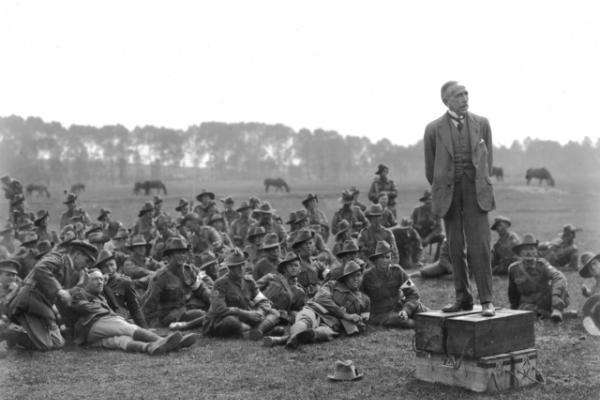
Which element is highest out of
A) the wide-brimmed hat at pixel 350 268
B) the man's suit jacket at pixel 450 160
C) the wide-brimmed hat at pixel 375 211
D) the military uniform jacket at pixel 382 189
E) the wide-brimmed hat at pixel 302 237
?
the man's suit jacket at pixel 450 160

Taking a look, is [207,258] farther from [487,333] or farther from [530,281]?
[487,333]

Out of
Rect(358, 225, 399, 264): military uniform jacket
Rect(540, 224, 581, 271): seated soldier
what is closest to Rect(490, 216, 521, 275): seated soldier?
Rect(540, 224, 581, 271): seated soldier

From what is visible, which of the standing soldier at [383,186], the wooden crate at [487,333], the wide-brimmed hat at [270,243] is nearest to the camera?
the wooden crate at [487,333]

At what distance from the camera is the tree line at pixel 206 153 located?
7262 cm

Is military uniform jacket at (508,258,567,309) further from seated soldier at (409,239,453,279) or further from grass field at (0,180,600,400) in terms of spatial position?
seated soldier at (409,239,453,279)

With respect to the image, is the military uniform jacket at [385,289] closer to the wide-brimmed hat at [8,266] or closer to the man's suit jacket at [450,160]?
the man's suit jacket at [450,160]

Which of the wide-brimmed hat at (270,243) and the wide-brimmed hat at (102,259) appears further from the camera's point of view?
the wide-brimmed hat at (270,243)

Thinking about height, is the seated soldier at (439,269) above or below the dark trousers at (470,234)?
below

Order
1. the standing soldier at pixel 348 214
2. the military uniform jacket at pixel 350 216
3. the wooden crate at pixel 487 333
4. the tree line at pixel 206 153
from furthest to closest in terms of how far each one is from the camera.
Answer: the tree line at pixel 206 153, the standing soldier at pixel 348 214, the military uniform jacket at pixel 350 216, the wooden crate at pixel 487 333

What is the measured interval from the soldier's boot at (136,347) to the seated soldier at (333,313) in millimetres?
1629

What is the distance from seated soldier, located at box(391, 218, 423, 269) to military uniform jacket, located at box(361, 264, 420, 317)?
6525mm

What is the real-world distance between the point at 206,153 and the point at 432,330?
78546 millimetres

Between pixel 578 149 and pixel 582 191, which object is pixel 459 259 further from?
pixel 578 149

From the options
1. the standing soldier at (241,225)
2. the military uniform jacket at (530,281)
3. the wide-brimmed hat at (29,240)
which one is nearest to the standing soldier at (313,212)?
the standing soldier at (241,225)
